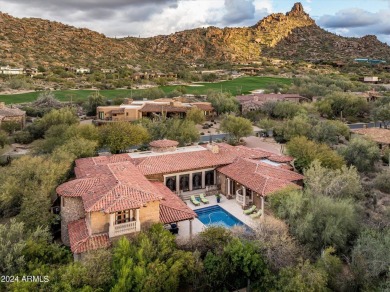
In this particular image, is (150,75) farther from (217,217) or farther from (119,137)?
(217,217)

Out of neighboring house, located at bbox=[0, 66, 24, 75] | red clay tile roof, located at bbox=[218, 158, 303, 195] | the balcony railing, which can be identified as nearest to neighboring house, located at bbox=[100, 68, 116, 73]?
neighboring house, located at bbox=[0, 66, 24, 75]

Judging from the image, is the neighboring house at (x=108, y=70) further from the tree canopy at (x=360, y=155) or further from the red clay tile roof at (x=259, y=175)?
the tree canopy at (x=360, y=155)

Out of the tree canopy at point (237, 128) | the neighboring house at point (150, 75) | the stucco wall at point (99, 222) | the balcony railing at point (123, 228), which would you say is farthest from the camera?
the neighboring house at point (150, 75)

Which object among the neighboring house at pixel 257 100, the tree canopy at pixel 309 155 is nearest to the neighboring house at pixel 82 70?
the neighboring house at pixel 257 100

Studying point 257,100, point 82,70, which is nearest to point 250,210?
point 257,100

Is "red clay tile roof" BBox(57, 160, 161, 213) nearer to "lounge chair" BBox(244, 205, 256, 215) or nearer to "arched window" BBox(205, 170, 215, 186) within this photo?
"lounge chair" BBox(244, 205, 256, 215)

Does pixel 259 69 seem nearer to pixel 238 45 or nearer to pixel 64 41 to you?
pixel 238 45

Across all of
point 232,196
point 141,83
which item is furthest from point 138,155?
point 141,83
